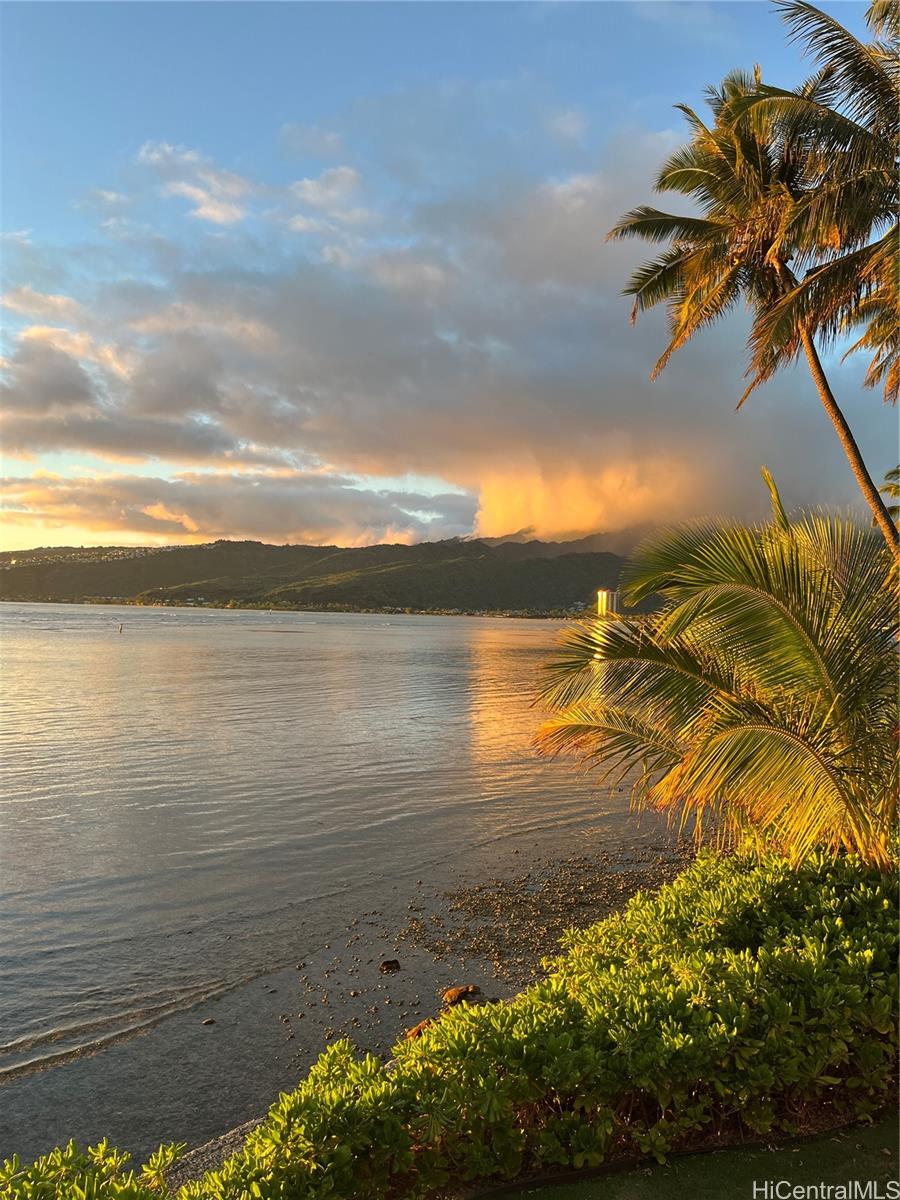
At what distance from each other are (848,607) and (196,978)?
7500 millimetres

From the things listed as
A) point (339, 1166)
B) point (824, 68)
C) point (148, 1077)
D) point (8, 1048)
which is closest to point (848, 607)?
point (339, 1166)

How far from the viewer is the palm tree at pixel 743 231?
1420 centimetres

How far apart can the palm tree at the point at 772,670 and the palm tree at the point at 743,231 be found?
23.8 feet

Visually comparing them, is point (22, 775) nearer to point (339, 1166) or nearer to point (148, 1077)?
point (148, 1077)

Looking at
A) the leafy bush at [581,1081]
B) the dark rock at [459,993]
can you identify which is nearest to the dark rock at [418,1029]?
the dark rock at [459,993]

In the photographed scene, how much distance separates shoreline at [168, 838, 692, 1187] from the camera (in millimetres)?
7332

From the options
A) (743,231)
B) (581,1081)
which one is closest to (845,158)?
(743,231)

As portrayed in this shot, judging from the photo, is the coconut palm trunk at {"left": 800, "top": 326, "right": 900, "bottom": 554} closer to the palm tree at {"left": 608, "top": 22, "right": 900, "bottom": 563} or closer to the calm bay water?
the palm tree at {"left": 608, "top": 22, "right": 900, "bottom": 563}

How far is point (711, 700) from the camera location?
767cm

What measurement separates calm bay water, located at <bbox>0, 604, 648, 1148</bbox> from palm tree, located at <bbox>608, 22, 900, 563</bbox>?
9406mm

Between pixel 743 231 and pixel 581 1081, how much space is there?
16.7 meters

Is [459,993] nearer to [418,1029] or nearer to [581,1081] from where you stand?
[418,1029]

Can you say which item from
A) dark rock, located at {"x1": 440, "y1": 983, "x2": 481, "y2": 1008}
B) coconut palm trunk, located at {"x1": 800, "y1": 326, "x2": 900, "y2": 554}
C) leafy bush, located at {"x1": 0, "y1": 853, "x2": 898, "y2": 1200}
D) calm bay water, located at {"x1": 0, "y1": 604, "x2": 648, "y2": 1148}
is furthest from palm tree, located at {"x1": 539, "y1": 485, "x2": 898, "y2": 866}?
coconut palm trunk, located at {"x1": 800, "y1": 326, "x2": 900, "y2": 554}

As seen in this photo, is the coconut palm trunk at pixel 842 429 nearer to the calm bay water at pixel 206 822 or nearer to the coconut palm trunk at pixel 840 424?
the coconut palm trunk at pixel 840 424
